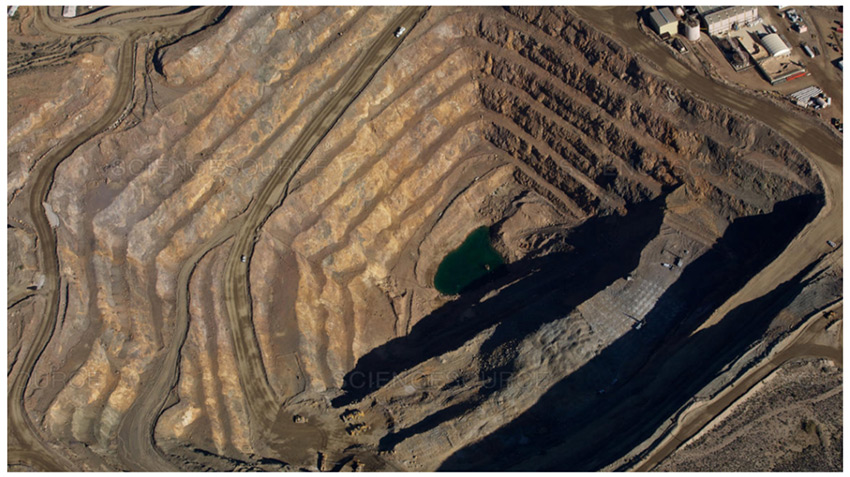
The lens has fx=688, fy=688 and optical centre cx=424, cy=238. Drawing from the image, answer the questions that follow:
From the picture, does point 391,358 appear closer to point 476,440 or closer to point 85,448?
point 476,440

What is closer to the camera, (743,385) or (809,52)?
(743,385)

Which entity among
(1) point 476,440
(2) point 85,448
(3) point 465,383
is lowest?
(1) point 476,440

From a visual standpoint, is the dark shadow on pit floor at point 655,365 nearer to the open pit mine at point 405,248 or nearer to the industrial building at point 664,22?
the open pit mine at point 405,248

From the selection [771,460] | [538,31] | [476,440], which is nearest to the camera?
[771,460]

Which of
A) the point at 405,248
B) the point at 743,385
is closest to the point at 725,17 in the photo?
the point at 743,385

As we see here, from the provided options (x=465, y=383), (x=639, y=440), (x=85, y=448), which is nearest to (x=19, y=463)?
(x=85, y=448)

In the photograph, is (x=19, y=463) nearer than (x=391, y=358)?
Yes

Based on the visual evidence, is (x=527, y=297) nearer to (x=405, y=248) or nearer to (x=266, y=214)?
(x=405, y=248)

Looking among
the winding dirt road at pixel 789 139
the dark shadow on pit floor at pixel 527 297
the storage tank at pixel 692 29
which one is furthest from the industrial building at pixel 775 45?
the dark shadow on pit floor at pixel 527 297
